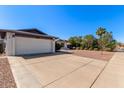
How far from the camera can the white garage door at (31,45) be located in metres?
11.3

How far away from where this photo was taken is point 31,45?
1273 centimetres

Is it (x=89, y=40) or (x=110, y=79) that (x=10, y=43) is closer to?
(x=110, y=79)

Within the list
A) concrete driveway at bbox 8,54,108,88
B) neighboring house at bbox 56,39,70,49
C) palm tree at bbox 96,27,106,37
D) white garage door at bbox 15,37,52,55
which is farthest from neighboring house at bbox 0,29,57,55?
neighboring house at bbox 56,39,70,49

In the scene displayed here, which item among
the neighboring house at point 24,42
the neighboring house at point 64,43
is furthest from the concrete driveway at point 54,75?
the neighboring house at point 64,43

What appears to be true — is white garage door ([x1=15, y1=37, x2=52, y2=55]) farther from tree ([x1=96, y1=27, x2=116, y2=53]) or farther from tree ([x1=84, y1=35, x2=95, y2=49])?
tree ([x1=84, y1=35, x2=95, y2=49])

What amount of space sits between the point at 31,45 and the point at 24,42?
106 centimetres

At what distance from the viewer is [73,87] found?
343 centimetres

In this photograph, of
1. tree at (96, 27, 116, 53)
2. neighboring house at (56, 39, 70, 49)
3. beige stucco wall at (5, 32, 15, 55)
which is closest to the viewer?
beige stucco wall at (5, 32, 15, 55)

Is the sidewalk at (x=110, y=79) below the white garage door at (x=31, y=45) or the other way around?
below

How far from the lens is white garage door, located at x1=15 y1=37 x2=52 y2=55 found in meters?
11.3

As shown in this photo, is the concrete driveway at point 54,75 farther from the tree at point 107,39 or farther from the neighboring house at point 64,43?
the neighboring house at point 64,43
